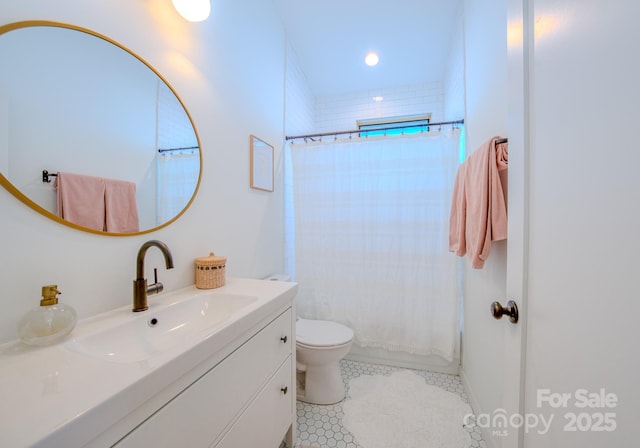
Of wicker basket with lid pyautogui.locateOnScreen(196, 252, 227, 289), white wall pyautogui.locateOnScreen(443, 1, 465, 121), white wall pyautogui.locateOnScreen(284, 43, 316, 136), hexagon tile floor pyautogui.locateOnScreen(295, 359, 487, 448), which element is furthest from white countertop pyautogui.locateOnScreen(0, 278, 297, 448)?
white wall pyautogui.locateOnScreen(443, 1, 465, 121)

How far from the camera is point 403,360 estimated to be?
2012 mm

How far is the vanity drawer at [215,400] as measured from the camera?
56 centimetres

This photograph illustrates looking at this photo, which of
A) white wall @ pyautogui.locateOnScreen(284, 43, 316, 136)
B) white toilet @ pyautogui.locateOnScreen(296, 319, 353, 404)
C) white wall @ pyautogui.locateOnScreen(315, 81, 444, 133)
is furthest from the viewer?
white wall @ pyautogui.locateOnScreen(315, 81, 444, 133)

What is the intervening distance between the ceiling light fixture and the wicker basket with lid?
109 cm

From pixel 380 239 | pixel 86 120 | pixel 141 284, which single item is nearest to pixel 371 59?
pixel 380 239

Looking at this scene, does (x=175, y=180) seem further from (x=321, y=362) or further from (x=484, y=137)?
(x=484, y=137)

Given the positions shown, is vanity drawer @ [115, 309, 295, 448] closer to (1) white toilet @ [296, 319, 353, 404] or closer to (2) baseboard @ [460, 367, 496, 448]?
(1) white toilet @ [296, 319, 353, 404]

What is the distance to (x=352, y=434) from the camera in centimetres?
137

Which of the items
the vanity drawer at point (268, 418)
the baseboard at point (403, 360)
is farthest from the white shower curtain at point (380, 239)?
the vanity drawer at point (268, 418)

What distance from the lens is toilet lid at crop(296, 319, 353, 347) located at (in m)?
1.57

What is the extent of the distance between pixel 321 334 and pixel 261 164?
127cm

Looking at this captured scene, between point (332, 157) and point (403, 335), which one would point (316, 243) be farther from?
point (403, 335)

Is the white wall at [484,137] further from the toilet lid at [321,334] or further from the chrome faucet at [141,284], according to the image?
the chrome faucet at [141,284]

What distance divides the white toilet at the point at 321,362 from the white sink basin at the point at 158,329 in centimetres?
71
